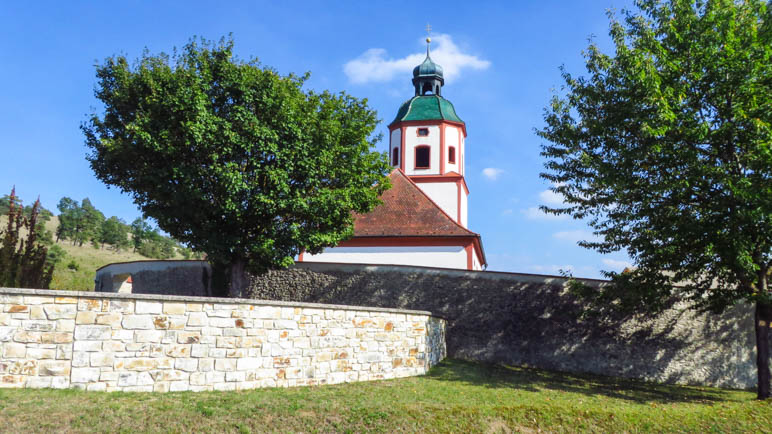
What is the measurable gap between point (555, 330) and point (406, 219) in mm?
9960

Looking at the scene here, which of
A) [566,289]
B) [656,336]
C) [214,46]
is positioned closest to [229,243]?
[214,46]

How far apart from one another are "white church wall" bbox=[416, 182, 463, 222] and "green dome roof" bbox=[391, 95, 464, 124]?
173 inches

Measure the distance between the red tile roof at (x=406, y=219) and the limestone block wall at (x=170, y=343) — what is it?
12898mm

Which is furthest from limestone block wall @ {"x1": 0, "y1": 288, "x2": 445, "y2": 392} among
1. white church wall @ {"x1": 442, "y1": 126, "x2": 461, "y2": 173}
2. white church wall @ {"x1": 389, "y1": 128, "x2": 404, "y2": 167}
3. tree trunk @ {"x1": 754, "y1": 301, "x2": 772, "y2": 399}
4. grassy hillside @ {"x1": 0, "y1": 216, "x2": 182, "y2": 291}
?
grassy hillside @ {"x1": 0, "y1": 216, "x2": 182, "y2": 291}

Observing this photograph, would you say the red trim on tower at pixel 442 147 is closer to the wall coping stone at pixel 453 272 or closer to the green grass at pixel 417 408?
the wall coping stone at pixel 453 272

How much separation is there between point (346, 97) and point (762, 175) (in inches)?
539

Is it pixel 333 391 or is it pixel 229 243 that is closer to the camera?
pixel 333 391

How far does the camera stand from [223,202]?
1741cm

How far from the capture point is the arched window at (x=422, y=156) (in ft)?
111

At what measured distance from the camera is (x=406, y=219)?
26.2 meters

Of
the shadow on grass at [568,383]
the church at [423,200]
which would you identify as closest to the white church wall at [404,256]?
the church at [423,200]

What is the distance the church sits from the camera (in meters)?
25.2

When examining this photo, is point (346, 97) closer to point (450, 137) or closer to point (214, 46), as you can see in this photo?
point (214, 46)

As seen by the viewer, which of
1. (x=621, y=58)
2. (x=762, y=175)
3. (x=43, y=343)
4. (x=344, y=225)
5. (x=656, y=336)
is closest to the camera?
(x=43, y=343)
